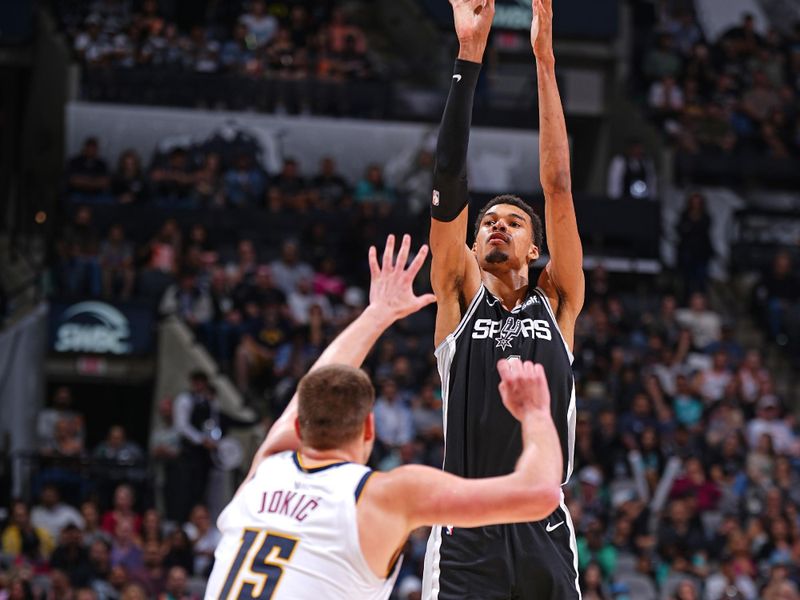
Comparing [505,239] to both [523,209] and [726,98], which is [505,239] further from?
Answer: [726,98]

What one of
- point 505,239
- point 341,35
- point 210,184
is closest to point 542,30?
point 505,239

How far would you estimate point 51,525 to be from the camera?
16.0 metres

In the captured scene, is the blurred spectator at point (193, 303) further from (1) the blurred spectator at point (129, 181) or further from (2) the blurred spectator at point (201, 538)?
(2) the blurred spectator at point (201, 538)

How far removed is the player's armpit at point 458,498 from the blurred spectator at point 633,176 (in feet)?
63.9

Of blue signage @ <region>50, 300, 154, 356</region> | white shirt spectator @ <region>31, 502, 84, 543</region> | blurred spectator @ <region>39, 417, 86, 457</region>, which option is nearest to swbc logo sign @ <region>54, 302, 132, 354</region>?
blue signage @ <region>50, 300, 154, 356</region>

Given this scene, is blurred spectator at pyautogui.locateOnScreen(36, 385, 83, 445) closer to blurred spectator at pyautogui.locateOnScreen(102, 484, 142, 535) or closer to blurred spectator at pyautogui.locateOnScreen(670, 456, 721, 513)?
blurred spectator at pyautogui.locateOnScreen(102, 484, 142, 535)

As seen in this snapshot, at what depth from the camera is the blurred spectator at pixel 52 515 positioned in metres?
16.0

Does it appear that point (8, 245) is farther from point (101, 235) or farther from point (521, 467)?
point (521, 467)

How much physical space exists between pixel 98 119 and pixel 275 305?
605cm

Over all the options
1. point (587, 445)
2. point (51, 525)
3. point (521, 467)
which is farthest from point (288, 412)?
point (587, 445)

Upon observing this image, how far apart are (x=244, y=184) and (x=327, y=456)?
668 inches

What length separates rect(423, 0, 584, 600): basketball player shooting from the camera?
639 centimetres

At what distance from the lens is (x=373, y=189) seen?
74.0 ft

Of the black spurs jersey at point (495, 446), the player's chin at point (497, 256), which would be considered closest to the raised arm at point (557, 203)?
the black spurs jersey at point (495, 446)
